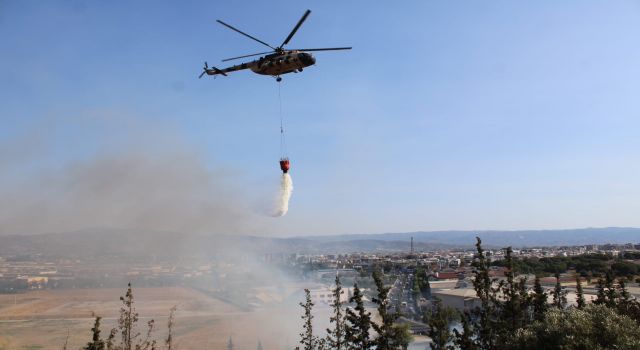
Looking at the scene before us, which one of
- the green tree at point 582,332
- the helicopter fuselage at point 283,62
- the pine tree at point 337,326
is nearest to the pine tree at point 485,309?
the green tree at point 582,332

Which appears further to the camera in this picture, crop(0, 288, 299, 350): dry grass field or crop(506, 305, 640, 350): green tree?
crop(0, 288, 299, 350): dry grass field

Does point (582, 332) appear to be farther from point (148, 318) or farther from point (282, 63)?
point (148, 318)

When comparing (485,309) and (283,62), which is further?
(283,62)

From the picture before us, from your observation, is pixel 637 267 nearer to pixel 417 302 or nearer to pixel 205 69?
pixel 417 302

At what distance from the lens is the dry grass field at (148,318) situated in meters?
60.6

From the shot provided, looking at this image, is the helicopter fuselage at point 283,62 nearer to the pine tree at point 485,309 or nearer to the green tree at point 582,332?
the pine tree at point 485,309

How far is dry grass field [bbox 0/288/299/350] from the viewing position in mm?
60594

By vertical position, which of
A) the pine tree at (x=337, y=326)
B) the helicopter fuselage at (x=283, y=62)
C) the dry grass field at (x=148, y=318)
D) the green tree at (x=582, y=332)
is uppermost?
the helicopter fuselage at (x=283, y=62)

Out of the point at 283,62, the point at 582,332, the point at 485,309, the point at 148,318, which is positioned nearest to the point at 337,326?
the point at 485,309

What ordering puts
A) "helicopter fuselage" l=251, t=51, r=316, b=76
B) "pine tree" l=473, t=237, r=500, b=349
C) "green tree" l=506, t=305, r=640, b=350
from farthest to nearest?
"helicopter fuselage" l=251, t=51, r=316, b=76 < "pine tree" l=473, t=237, r=500, b=349 < "green tree" l=506, t=305, r=640, b=350

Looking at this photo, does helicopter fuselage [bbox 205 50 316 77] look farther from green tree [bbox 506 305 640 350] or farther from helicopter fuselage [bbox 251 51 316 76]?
green tree [bbox 506 305 640 350]

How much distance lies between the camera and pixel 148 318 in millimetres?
80812

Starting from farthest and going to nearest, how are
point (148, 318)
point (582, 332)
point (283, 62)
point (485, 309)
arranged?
point (148, 318) → point (283, 62) → point (485, 309) → point (582, 332)

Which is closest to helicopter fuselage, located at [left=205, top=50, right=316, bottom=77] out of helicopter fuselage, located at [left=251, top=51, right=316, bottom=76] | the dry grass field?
helicopter fuselage, located at [left=251, top=51, right=316, bottom=76]
